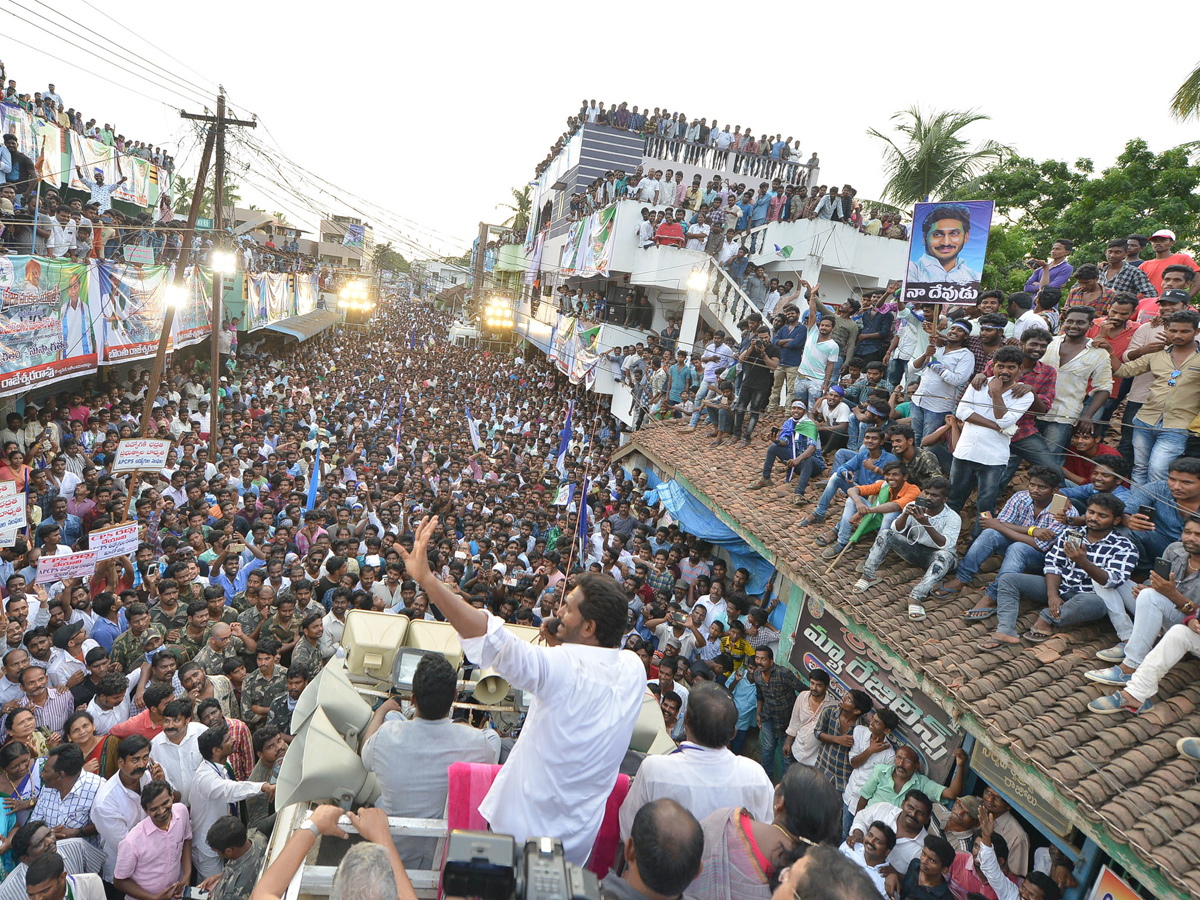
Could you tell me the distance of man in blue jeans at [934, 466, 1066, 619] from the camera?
5.96 m

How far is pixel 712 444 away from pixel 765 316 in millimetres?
4089

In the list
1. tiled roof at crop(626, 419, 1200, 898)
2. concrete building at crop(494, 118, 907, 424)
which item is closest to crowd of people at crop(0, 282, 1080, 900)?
tiled roof at crop(626, 419, 1200, 898)

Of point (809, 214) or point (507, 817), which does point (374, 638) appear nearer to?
point (507, 817)

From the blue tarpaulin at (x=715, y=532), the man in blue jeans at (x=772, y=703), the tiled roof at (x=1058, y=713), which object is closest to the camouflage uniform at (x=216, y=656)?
the man in blue jeans at (x=772, y=703)

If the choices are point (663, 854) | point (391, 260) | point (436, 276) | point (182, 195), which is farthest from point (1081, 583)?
point (391, 260)

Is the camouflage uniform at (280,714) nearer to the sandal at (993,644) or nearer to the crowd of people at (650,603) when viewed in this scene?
the crowd of people at (650,603)

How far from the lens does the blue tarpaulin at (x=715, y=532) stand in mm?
9641

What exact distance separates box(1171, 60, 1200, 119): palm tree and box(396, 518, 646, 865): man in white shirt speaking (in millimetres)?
14583

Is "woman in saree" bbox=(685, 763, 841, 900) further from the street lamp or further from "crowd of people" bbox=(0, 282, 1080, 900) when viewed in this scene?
the street lamp

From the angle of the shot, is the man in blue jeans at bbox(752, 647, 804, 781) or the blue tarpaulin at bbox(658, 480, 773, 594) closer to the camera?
the man in blue jeans at bbox(752, 647, 804, 781)

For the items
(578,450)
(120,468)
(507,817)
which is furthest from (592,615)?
(578,450)

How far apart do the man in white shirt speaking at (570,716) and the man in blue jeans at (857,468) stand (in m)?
5.91

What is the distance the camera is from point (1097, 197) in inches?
633

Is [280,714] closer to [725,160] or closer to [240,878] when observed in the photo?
[240,878]
